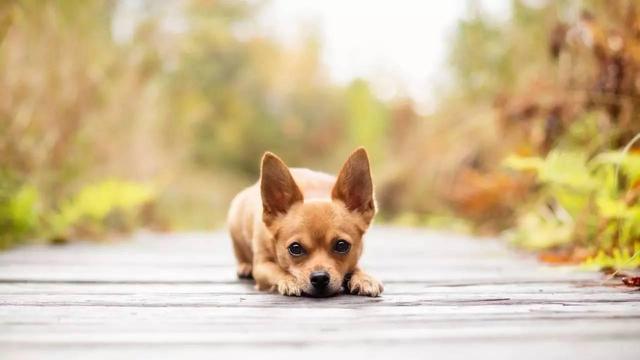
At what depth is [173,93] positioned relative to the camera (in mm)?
11758

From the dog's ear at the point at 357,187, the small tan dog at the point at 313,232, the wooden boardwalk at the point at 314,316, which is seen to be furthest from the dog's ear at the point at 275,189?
the wooden boardwalk at the point at 314,316

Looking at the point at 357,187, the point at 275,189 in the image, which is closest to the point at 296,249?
the point at 275,189

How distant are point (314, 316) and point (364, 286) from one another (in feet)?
2.14

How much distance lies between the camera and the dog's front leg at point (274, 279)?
3.45 m

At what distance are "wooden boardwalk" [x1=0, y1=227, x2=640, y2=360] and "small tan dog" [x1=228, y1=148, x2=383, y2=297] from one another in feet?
0.36

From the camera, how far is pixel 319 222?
3545mm

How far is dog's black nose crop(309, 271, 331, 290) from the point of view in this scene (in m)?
3.31

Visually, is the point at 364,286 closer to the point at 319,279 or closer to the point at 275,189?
the point at 319,279

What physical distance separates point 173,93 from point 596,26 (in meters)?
7.77

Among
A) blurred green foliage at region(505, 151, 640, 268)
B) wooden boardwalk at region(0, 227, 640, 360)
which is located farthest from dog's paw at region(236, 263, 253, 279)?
blurred green foliage at region(505, 151, 640, 268)

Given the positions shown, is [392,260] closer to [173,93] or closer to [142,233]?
[142,233]

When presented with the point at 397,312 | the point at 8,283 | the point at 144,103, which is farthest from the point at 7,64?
the point at 397,312

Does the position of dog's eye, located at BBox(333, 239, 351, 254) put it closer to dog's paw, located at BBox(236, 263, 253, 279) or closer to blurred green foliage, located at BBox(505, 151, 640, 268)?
dog's paw, located at BBox(236, 263, 253, 279)

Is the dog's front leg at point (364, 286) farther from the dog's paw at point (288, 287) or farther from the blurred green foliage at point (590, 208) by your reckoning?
the blurred green foliage at point (590, 208)
